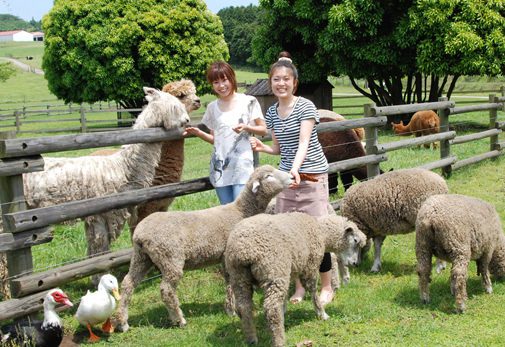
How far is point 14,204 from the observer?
4.80 metres

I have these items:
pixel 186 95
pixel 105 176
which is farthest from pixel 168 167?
pixel 186 95

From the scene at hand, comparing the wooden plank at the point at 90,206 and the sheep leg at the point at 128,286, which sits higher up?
the wooden plank at the point at 90,206

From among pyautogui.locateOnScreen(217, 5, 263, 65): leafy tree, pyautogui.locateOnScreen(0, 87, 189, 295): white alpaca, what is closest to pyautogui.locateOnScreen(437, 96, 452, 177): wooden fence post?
pyautogui.locateOnScreen(0, 87, 189, 295): white alpaca

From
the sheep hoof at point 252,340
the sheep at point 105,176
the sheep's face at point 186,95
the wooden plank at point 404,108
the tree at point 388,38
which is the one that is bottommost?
the sheep hoof at point 252,340

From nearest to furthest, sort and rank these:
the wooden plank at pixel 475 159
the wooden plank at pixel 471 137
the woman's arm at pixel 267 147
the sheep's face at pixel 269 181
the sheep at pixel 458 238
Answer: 1. the sheep's face at pixel 269 181
2. the sheep at pixel 458 238
3. the woman's arm at pixel 267 147
4. the wooden plank at pixel 475 159
5. the wooden plank at pixel 471 137

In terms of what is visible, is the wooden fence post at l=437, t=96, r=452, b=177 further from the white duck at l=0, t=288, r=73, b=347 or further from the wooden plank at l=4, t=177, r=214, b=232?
the white duck at l=0, t=288, r=73, b=347

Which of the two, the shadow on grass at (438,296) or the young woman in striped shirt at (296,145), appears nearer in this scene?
the young woman in striped shirt at (296,145)

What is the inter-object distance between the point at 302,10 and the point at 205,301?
1758 centimetres

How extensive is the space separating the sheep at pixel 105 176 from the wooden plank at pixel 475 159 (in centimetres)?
747

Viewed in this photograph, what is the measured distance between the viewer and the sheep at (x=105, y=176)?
573cm

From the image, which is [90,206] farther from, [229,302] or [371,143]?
[371,143]

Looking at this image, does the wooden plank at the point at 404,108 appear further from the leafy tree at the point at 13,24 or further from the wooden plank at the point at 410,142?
the leafy tree at the point at 13,24

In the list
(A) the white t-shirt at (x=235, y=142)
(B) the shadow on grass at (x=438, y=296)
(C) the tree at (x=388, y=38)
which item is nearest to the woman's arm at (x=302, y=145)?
(A) the white t-shirt at (x=235, y=142)

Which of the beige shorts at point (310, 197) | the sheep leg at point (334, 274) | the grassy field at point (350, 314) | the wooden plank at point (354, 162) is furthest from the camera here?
the wooden plank at point (354, 162)
